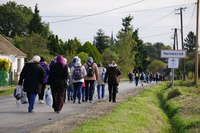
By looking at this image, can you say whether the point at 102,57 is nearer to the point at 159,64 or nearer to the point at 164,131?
the point at 159,64

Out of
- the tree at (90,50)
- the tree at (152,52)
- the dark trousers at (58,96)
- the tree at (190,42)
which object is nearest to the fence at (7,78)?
the dark trousers at (58,96)

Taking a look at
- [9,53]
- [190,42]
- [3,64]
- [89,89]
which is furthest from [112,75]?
[190,42]

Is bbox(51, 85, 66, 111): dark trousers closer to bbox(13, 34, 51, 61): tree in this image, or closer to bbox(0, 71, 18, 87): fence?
bbox(0, 71, 18, 87): fence

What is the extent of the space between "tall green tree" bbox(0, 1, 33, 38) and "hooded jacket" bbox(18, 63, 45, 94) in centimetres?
7313

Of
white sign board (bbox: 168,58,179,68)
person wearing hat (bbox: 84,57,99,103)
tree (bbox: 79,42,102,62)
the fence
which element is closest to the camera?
person wearing hat (bbox: 84,57,99,103)

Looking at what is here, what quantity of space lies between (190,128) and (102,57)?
73356mm

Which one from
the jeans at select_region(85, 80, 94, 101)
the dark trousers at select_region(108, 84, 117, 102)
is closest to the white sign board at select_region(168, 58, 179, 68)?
the dark trousers at select_region(108, 84, 117, 102)

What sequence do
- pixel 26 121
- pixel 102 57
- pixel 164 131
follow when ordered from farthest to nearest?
pixel 102 57
pixel 164 131
pixel 26 121

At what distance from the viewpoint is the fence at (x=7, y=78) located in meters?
31.7

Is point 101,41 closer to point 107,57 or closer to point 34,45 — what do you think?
point 107,57

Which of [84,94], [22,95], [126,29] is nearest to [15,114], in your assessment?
[22,95]

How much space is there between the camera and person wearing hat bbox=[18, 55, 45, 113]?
11875 millimetres

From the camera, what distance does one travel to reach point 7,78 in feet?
108

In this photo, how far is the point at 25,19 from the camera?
281 ft
